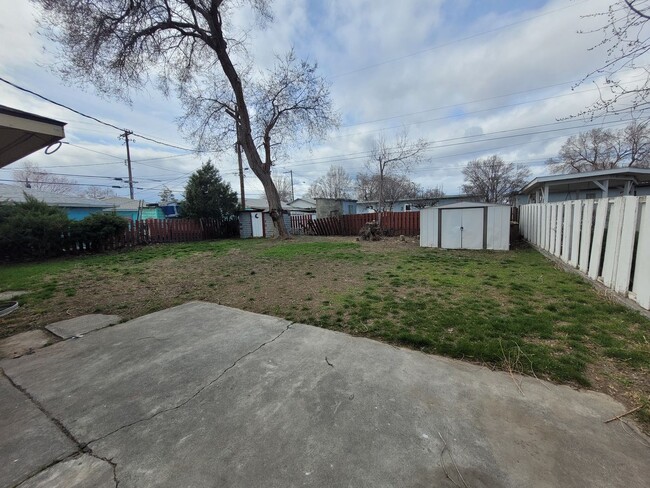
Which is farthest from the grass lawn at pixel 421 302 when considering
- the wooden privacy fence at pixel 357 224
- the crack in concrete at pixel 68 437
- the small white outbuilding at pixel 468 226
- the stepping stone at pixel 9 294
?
the wooden privacy fence at pixel 357 224

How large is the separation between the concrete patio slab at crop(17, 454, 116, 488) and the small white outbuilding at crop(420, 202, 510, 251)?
1023 cm

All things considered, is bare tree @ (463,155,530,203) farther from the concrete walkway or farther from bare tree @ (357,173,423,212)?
the concrete walkway

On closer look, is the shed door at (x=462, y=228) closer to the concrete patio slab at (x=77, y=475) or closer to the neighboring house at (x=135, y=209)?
the concrete patio slab at (x=77, y=475)

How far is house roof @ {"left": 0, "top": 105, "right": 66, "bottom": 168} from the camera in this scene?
3.27m

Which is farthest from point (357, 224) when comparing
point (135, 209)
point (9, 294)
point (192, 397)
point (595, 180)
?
point (135, 209)

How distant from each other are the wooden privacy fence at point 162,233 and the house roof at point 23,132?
264 inches

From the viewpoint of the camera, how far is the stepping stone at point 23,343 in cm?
296

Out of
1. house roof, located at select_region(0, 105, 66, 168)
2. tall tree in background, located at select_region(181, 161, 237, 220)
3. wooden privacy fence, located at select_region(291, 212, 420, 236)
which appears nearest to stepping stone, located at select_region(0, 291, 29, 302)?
house roof, located at select_region(0, 105, 66, 168)

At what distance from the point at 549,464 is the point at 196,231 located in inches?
677

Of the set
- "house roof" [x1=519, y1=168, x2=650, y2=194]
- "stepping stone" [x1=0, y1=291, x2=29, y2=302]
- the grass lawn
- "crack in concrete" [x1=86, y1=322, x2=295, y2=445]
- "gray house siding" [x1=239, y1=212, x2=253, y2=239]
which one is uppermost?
"house roof" [x1=519, y1=168, x2=650, y2=194]

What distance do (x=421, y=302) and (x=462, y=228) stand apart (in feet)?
22.1

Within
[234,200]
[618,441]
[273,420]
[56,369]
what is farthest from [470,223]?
[234,200]

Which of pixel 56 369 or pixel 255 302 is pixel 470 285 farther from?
pixel 56 369

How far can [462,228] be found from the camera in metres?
9.82
